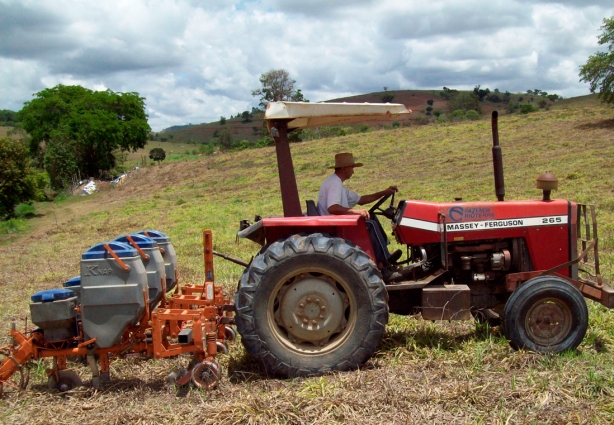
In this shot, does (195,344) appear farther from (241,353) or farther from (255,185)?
(255,185)

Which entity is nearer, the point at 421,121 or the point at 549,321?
the point at 549,321

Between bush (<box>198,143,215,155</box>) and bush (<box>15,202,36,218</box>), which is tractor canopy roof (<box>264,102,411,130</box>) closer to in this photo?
bush (<box>15,202,36,218</box>)

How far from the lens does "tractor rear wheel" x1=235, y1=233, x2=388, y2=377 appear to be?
4.53 m

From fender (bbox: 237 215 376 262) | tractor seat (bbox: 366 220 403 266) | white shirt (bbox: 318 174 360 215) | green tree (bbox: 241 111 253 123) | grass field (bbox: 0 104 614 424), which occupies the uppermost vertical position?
green tree (bbox: 241 111 253 123)

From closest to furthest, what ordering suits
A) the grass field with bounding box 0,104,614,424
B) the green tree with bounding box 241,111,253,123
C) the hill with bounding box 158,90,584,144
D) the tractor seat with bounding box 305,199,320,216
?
the grass field with bounding box 0,104,614,424
the tractor seat with bounding box 305,199,320,216
the hill with bounding box 158,90,584,144
the green tree with bounding box 241,111,253,123

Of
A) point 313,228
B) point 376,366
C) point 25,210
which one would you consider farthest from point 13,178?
point 376,366

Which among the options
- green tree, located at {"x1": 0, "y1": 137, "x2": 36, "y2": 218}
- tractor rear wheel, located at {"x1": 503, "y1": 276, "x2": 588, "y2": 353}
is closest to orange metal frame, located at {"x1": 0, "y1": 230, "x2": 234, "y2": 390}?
tractor rear wheel, located at {"x1": 503, "y1": 276, "x2": 588, "y2": 353}

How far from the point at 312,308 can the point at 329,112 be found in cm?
158

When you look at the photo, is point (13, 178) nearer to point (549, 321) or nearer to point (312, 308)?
point (312, 308)

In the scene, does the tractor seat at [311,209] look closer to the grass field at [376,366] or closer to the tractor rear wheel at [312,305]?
the tractor rear wheel at [312,305]

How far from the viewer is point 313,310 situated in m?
4.63

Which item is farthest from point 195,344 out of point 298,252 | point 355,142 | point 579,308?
point 355,142

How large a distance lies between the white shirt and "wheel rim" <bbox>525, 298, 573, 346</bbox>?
71.8 inches

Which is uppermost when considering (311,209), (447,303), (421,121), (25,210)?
(421,121)
